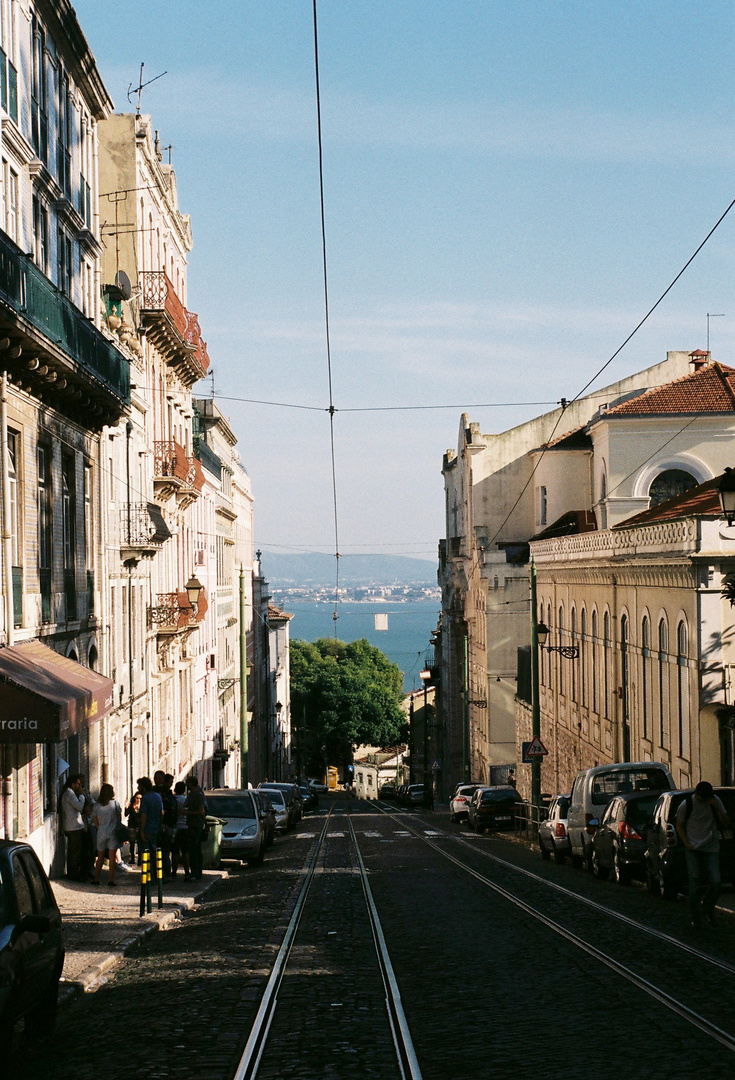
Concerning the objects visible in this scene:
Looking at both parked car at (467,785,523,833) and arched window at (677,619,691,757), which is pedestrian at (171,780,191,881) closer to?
arched window at (677,619,691,757)

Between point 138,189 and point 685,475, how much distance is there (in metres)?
26.6

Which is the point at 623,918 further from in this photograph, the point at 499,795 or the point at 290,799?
the point at 290,799

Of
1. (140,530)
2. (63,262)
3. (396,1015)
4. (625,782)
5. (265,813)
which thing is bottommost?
(265,813)

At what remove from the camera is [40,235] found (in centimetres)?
2414

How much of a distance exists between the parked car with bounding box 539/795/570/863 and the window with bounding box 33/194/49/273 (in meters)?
15.0

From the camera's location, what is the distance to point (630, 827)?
71.9 ft

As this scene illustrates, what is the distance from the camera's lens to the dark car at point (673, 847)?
61.0ft

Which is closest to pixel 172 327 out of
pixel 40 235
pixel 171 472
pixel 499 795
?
pixel 171 472

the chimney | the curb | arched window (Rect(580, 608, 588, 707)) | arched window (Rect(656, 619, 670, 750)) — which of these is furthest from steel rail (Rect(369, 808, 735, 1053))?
the chimney

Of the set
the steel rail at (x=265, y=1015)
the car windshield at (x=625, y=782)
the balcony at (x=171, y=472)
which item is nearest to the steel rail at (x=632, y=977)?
the steel rail at (x=265, y=1015)

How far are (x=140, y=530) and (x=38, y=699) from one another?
16853 millimetres

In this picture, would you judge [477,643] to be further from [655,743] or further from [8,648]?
[8,648]

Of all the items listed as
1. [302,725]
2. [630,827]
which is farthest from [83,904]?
[302,725]

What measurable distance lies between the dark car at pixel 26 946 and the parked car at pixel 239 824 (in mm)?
18173
